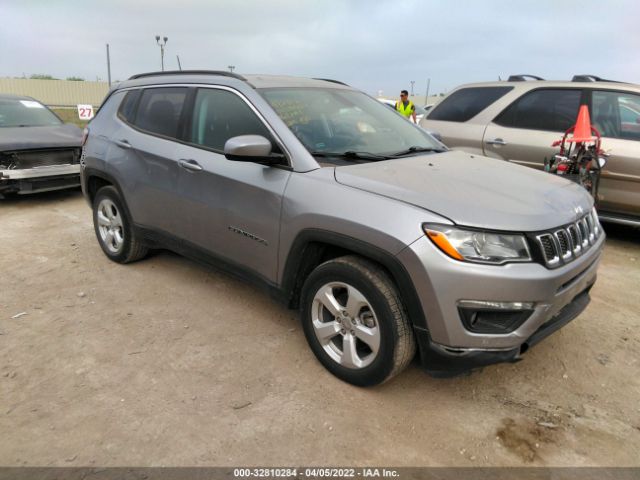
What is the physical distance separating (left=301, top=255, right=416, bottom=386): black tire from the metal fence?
38514mm

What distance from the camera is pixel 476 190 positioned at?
8.41ft

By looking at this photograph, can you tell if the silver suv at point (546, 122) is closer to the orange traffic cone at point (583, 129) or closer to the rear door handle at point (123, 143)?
the orange traffic cone at point (583, 129)

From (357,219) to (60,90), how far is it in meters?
41.2

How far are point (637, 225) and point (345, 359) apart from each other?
13.3 feet

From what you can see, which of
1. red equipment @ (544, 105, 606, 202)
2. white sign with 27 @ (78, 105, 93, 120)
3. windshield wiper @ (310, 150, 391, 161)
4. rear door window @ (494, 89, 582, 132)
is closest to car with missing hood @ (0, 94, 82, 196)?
windshield wiper @ (310, 150, 391, 161)

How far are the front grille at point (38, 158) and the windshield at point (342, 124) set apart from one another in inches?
Result: 200

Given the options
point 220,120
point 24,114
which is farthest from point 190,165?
point 24,114

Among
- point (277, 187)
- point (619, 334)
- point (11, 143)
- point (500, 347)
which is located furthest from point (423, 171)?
point (11, 143)

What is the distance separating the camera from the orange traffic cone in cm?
487

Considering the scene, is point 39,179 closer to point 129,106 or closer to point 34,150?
point 34,150

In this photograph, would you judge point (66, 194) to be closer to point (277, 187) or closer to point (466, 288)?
point (277, 187)

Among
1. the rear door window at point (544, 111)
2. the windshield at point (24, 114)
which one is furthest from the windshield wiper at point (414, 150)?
the windshield at point (24, 114)

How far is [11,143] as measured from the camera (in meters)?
6.54

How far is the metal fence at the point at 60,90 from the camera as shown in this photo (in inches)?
1403
